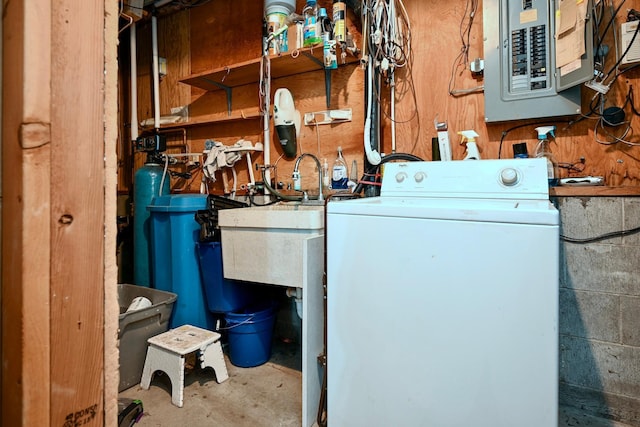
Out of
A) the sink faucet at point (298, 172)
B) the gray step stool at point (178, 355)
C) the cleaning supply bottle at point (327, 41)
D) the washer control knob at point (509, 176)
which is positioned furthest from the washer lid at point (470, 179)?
the gray step stool at point (178, 355)

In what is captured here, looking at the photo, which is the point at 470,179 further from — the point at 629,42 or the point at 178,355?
the point at 178,355

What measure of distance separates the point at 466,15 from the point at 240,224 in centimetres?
163

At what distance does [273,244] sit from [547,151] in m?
1.41

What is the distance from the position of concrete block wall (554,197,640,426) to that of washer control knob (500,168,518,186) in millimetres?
399

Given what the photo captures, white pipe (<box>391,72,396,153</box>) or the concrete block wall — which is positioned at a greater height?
white pipe (<box>391,72,396,153</box>)

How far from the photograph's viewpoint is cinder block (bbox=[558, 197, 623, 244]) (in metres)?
1.50

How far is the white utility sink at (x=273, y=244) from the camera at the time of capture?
1588mm

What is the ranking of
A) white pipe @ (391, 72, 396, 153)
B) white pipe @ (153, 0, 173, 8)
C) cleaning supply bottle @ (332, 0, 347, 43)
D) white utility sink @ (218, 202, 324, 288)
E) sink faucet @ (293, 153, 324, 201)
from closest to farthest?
white utility sink @ (218, 202, 324, 288)
cleaning supply bottle @ (332, 0, 347, 43)
white pipe @ (391, 72, 396, 153)
sink faucet @ (293, 153, 324, 201)
white pipe @ (153, 0, 173, 8)

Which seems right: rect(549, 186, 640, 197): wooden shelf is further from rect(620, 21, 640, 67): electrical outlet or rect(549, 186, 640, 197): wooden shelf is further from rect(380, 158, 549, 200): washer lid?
rect(620, 21, 640, 67): electrical outlet

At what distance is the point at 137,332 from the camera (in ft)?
5.93

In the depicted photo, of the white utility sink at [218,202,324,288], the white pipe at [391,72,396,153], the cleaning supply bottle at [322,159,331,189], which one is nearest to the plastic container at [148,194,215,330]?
the white utility sink at [218,202,324,288]

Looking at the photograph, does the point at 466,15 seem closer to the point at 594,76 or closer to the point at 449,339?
the point at 594,76

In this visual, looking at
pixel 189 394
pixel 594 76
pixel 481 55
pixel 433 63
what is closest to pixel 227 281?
pixel 189 394

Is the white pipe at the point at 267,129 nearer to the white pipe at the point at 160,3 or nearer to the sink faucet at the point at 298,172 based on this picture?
the sink faucet at the point at 298,172
